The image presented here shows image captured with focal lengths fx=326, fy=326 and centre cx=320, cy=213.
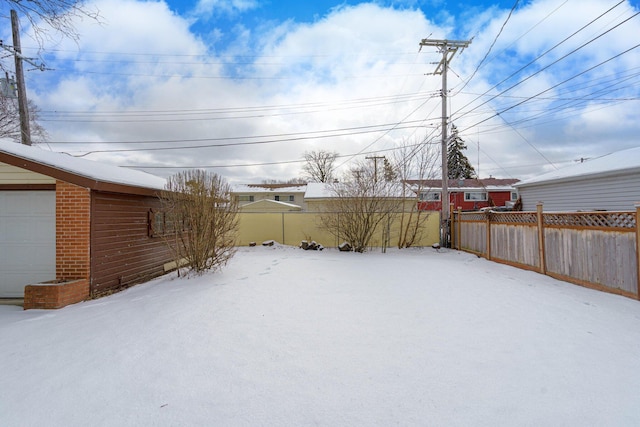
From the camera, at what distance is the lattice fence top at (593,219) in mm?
5539

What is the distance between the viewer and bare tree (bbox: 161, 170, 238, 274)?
6.96 metres

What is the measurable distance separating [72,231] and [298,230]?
31.0 feet

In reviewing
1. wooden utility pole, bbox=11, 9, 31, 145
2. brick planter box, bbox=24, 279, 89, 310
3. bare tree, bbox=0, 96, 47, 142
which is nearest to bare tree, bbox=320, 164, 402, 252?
brick planter box, bbox=24, 279, 89, 310

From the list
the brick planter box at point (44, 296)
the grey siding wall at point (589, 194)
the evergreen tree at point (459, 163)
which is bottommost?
the brick planter box at point (44, 296)

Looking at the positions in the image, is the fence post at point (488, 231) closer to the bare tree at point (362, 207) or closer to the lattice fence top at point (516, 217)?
the lattice fence top at point (516, 217)

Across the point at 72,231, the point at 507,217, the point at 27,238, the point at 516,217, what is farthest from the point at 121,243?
the point at 507,217

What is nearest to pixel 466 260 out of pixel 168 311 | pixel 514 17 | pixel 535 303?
pixel 535 303

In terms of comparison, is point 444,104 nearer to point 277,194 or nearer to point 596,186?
point 596,186

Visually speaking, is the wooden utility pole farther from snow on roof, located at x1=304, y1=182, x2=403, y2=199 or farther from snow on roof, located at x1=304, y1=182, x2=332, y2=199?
snow on roof, located at x1=304, y1=182, x2=332, y2=199

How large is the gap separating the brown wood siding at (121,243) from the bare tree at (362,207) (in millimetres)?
6826

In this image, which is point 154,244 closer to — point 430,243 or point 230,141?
point 430,243

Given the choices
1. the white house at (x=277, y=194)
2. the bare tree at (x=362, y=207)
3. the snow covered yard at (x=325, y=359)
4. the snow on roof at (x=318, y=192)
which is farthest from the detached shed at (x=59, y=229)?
the white house at (x=277, y=194)

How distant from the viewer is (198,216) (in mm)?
6949

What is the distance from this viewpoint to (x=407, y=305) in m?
5.09
